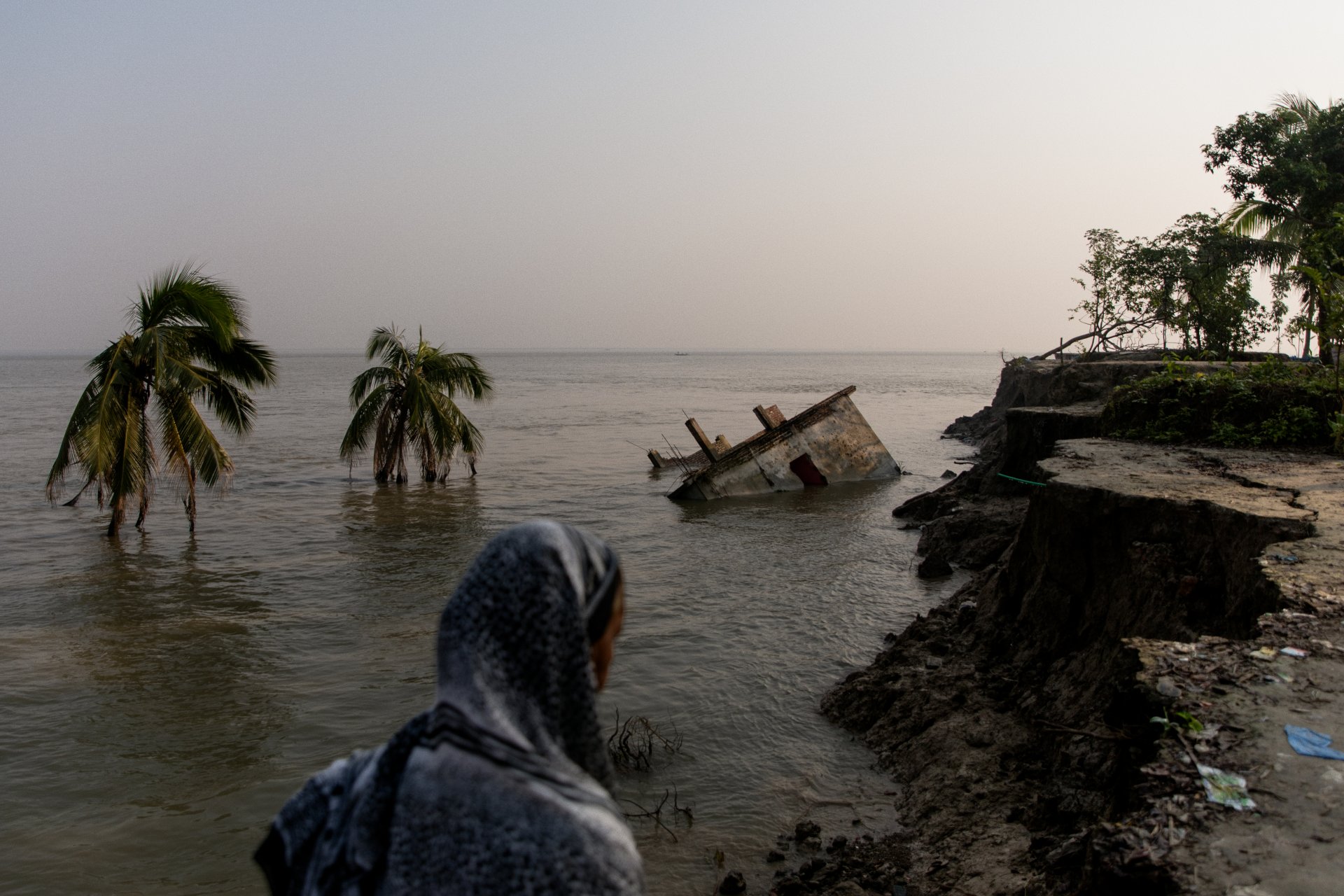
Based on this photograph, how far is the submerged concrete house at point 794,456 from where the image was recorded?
20.3 m

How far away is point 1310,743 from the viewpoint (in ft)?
11.6

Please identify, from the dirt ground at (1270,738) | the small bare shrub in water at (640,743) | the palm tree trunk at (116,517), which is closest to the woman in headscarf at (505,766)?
the dirt ground at (1270,738)

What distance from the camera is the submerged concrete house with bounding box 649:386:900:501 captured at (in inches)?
800

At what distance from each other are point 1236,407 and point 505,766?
10615mm

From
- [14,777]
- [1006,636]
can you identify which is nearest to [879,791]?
[1006,636]

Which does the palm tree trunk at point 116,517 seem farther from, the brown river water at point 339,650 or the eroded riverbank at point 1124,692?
the eroded riverbank at point 1124,692

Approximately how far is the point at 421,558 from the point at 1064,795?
11.8m

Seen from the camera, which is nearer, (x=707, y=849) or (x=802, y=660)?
(x=707, y=849)

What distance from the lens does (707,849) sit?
234 inches

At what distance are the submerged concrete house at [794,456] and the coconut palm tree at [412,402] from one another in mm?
5604

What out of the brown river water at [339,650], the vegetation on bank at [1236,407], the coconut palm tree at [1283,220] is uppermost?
the coconut palm tree at [1283,220]

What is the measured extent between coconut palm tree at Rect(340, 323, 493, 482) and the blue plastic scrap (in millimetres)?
18342

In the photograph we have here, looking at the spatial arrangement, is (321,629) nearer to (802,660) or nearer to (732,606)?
(732,606)

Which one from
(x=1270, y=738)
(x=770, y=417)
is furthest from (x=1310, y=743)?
(x=770, y=417)
